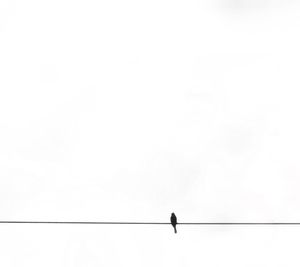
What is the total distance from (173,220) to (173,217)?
0.67 feet

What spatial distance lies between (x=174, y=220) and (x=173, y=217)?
0.61 feet

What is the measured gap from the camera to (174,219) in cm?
3750

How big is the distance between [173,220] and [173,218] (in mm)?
141

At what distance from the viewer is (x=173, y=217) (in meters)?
37.4

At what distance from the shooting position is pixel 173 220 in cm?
3731

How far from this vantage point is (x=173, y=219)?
123 ft

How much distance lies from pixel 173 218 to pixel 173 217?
0.06 m

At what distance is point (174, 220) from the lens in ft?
123

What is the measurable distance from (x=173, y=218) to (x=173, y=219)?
0.06m

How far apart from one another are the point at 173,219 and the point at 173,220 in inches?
3.2

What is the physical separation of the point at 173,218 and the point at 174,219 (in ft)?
0.44

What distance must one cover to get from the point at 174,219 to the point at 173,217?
154mm

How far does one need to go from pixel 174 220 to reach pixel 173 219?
111 millimetres

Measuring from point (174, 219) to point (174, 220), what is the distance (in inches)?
3.2
